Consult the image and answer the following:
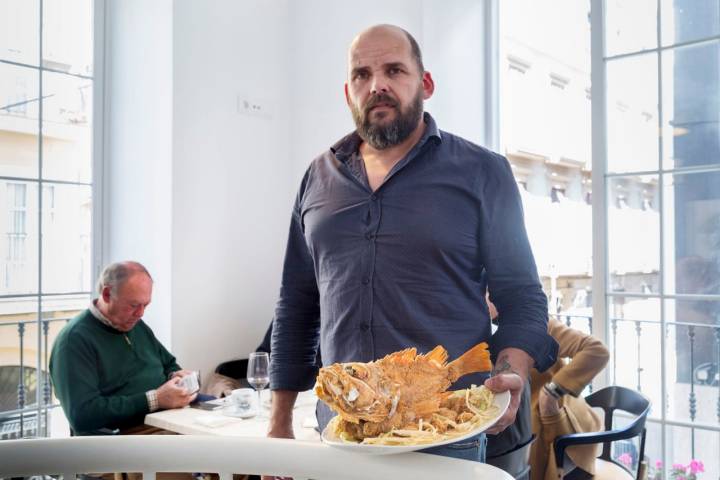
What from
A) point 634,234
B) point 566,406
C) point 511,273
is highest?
point 634,234

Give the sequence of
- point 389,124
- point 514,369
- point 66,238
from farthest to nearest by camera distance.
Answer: point 66,238 → point 389,124 → point 514,369

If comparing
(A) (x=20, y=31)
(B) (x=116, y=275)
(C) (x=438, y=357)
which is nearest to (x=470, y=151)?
(C) (x=438, y=357)

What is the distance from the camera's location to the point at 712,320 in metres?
2.73

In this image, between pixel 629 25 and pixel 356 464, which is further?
pixel 629 25

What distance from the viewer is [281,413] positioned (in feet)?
4.78

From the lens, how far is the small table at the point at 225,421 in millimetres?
2018

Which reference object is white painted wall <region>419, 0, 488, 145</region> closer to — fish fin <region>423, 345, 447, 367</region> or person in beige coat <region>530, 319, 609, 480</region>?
person in beige coat <region>530, 319, 609, 480</region>

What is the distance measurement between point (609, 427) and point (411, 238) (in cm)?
180

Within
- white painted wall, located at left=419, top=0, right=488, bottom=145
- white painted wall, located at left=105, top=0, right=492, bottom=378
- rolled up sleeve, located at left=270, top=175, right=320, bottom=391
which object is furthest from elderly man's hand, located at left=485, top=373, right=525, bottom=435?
white painted wall, located at left=419, top=0, right=488, bottom=145

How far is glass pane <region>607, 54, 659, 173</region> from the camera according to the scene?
292cm

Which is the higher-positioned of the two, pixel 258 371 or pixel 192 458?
pixel 192 458

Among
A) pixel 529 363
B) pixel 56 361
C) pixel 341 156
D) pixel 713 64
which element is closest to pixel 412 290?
pixel 529 363

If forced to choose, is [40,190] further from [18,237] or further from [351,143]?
[351,143]

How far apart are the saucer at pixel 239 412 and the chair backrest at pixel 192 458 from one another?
Result: 4.83 feet
